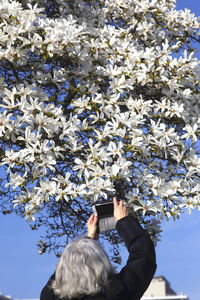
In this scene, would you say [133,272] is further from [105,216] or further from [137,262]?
[105,216]

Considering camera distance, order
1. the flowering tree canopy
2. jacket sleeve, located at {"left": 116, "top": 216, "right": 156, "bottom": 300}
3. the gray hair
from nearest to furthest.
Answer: the gray hair < jacket sleeve, located at {"left": 116, "top": 216, "right": 156, "bottom": 300} < the flowering tree canopy

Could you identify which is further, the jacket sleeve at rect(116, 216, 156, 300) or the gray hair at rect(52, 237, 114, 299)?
the jacket sleeve at rect(116, 216, 156, 300)

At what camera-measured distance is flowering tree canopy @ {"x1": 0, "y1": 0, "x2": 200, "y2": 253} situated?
16.0 feet

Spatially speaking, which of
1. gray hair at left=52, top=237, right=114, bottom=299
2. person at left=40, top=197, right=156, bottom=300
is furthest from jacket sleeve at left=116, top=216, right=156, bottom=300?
gray hair at left=52, top=237, right=114, bottom=299

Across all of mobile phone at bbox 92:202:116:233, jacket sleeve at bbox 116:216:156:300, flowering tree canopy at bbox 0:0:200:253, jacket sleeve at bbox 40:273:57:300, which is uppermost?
flowering tree canopy at bbox 0:0:200:253

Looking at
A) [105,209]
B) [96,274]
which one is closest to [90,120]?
[105,209]

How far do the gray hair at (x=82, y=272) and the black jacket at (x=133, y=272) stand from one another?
0.06m

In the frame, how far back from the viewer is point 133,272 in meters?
2.53

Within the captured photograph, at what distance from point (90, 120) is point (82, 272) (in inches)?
142

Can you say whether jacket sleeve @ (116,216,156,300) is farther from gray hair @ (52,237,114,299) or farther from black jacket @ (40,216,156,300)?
gray hair @ (52,237,114,299)

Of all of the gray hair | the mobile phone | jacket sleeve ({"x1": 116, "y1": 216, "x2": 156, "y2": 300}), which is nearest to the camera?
the gray hair

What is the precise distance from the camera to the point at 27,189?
4.81 m

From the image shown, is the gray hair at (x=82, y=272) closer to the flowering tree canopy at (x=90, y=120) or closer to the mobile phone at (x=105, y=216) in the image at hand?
the mobile phone at (x=105, y=216)

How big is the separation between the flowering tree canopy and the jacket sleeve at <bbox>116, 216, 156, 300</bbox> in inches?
76.8
